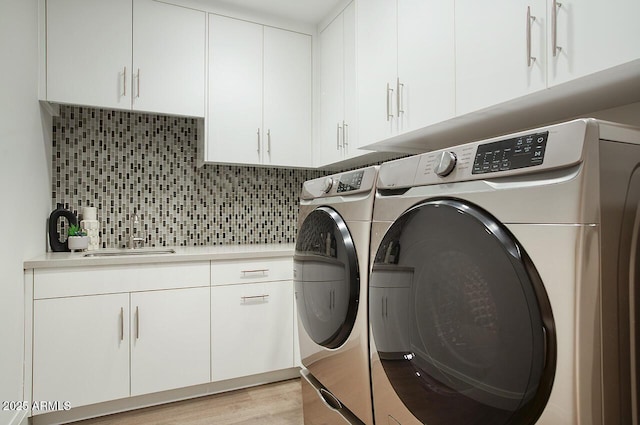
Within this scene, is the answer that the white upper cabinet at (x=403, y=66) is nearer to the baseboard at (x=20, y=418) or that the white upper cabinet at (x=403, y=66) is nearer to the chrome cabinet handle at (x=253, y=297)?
the chrome cabinet handle at (x=253, y=297)

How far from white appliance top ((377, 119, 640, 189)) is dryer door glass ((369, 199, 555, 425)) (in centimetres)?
8

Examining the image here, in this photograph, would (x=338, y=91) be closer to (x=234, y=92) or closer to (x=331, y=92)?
(x=331, y=92)

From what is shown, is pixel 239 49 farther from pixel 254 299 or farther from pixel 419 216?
pixel 419 216

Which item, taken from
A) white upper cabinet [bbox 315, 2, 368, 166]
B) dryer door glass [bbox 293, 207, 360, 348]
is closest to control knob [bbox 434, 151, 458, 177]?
dryer door glass [bbox 293, 207, 360, 348]

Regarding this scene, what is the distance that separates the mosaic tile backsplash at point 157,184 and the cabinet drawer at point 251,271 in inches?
23.1

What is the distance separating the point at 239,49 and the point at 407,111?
4.57 feet

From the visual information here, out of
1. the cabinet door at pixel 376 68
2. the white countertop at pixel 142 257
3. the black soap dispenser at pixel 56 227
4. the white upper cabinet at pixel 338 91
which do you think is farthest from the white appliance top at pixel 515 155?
the black soap dispenser at pixel 56 227

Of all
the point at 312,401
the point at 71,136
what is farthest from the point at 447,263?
the point at 71,136

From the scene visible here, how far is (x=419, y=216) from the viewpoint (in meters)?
0.97

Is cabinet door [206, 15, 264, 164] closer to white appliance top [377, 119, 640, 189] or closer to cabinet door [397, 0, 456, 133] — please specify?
cabinet door [397, 0, 456, 133]

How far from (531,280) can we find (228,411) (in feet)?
6.32

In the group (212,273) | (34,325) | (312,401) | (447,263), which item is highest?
(447,263)

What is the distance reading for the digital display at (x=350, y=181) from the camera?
4.33 ft

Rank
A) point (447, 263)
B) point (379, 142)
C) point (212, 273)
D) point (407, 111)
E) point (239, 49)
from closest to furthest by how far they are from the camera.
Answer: point (447, 263) → point (407, 111) → point (379, 142) → point (212, 273) → point (239, 49)
